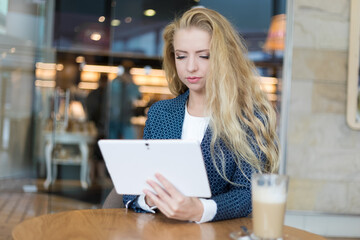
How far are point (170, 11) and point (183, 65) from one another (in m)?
3.04

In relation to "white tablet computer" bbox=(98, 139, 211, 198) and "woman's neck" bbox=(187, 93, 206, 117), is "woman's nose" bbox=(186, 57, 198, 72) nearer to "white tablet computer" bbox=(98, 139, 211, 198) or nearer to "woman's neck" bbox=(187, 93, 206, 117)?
"woman's neck" bbox=(187, 93, 206, 117)

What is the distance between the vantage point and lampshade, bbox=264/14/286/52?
3.85m

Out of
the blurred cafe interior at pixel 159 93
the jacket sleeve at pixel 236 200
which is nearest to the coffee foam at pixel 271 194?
the jacket sleeve at pixel 236 200

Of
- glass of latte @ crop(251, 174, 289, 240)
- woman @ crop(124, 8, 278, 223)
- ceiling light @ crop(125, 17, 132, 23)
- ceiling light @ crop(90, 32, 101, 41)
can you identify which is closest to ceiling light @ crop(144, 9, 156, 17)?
ceiling light @ crop(125, 17, 132, 23)

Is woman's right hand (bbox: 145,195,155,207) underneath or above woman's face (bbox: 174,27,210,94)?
underneath

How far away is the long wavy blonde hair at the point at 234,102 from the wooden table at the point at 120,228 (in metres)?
0.23

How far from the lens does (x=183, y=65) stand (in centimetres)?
143

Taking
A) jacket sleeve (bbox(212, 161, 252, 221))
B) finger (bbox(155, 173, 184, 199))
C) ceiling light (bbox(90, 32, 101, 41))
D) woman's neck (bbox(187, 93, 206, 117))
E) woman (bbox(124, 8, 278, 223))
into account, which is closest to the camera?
finger (bbox(155, 173, 184, 199))

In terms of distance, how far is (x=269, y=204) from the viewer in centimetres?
96

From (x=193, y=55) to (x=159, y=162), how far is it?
0.48m

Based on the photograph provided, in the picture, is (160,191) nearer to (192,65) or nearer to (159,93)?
(192,65)

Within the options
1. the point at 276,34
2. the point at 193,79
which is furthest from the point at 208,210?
the point at 276,34

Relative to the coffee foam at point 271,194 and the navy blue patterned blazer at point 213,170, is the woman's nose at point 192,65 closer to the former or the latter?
the navy blue patterned blazer at point 213,170

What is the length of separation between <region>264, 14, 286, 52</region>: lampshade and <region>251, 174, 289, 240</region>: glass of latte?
10.0ft
